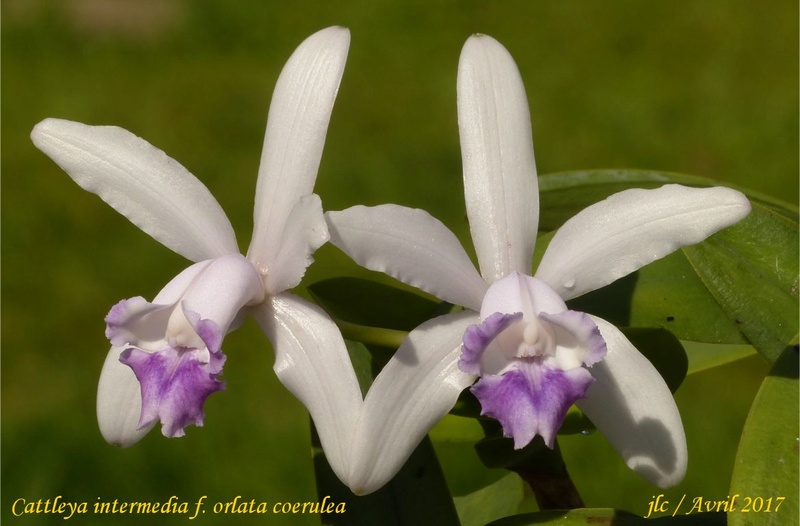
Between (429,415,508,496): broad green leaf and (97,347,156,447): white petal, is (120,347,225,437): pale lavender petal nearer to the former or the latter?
(97,347,156,447): white petal

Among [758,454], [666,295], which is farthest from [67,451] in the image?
[758,454]

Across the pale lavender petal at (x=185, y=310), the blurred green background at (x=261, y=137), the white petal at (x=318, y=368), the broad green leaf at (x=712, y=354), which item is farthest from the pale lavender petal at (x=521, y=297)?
the blurred green background at (x=261, y=137)

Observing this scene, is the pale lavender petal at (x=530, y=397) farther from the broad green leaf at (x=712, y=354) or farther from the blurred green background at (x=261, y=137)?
the blurred green background at (x=261, y=137)

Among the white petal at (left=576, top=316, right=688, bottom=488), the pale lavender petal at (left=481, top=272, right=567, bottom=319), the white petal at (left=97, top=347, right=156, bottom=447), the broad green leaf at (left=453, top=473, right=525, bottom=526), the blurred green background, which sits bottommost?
the blurred green background

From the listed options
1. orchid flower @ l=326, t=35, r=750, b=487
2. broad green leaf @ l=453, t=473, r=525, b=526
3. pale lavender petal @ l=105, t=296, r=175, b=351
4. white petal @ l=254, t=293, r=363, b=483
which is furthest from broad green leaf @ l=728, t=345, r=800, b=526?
pale lavender petal @ l=105, t=296, r=175, b=351

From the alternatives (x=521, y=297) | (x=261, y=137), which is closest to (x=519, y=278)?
(x=521, y=297)

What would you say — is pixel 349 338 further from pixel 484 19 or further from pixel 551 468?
pixel 484 19

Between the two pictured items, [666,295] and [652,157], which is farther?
[652,157]

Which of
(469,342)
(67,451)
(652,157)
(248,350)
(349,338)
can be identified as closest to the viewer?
(469,342)
